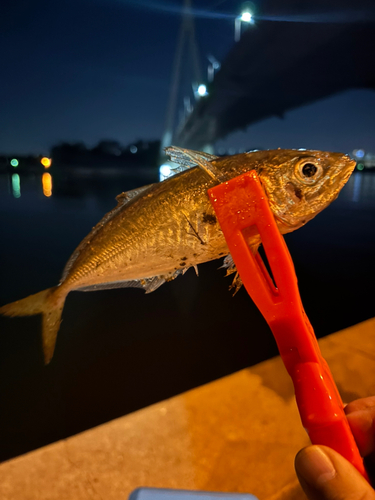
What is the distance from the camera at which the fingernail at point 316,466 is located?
742 mm

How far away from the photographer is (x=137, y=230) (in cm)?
89

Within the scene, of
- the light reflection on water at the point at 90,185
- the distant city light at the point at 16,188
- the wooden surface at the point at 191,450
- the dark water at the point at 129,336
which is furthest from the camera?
the light reflection on water at the point at 90,185

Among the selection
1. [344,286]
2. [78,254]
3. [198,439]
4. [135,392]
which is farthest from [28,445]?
[344,286]

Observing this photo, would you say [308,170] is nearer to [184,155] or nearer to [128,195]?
[184,155]

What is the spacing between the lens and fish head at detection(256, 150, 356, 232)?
2.60 feet

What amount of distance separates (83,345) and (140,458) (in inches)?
105

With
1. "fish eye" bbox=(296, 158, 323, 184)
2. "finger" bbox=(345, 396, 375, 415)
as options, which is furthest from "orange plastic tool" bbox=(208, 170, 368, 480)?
"finger" bbox=(345, 396, 375, 415)

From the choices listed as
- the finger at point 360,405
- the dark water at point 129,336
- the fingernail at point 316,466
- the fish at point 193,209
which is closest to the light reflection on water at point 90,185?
the dark water at point 129,336

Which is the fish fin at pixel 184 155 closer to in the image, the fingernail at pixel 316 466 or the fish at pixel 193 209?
the fish at pixel 193 209

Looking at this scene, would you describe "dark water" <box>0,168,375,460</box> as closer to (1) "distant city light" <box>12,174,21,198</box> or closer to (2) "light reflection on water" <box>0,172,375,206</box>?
(1) "distant city light" <box>12,174,21,198</box>

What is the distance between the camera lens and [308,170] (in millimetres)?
813

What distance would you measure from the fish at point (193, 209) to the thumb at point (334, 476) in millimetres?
485

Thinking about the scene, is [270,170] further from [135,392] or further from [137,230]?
[135,392]

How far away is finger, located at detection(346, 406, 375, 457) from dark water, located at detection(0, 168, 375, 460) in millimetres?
2271
